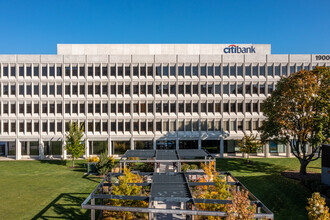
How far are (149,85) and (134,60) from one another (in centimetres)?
527

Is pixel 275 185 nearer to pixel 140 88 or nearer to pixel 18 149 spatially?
pixel 140 88

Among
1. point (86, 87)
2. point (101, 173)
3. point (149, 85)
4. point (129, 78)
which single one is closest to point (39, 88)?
point (86, 87)

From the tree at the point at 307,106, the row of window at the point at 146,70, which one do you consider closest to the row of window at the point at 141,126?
the row of window at the point at 146,70

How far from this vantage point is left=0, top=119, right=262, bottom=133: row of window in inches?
1555

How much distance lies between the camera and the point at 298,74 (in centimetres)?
2498

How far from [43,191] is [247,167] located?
86.1 feet

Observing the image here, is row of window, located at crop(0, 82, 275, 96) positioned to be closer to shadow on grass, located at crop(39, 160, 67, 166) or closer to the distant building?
the distant building

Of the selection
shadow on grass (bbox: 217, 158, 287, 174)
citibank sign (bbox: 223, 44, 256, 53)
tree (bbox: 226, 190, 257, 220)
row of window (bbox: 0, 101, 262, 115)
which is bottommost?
shadow on grass (bbox: 217, 158, 287, 174)

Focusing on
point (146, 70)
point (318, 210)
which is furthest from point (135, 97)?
point (318, 210)

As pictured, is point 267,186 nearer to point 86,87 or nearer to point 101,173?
point 101,173

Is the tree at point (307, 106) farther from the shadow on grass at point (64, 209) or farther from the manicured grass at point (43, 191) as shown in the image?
the manicured grass at point (43, 191)

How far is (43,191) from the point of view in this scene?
833 inches

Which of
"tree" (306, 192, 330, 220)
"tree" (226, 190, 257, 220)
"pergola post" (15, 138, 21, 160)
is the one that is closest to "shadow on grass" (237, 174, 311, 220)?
"tree" (306, 192, 330, 220)

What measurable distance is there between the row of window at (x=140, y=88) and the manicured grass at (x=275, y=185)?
→ 13.0 m
